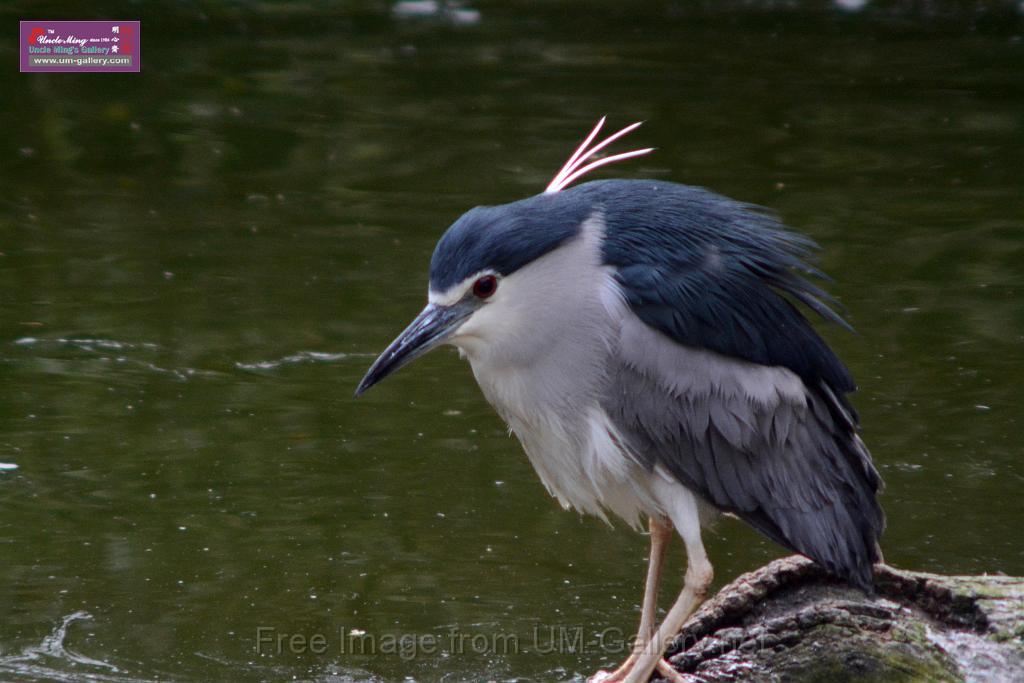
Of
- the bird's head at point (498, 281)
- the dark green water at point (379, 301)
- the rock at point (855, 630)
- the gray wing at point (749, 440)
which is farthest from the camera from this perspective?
the dark green water at point (379, 301)

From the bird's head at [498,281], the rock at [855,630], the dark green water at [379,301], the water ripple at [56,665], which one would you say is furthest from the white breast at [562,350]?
the water ripple at [56,665]

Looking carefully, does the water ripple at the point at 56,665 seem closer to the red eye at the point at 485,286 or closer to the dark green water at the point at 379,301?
the dark green water at the point at 379,301

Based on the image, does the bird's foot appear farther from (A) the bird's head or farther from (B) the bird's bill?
(B) the bird's bill

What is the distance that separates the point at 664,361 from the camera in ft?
13.9

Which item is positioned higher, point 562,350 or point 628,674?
point 562,350

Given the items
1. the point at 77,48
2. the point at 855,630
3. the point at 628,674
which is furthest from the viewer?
the point at 77,48

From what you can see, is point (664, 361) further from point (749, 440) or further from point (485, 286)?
point (485, 286)

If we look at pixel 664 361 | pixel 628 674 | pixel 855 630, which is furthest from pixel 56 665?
pixel 855 630

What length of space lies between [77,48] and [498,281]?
8355 millimetres

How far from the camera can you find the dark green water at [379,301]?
5.27m

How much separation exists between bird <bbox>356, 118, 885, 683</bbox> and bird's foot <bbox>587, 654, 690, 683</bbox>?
2cm

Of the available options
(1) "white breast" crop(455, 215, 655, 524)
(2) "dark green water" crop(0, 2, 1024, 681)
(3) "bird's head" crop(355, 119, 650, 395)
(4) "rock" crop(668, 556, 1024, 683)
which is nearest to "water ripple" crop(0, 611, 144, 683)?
(2) "dark green water" crop(0, 2, 1024, 681)

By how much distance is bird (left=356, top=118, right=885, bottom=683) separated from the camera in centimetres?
418

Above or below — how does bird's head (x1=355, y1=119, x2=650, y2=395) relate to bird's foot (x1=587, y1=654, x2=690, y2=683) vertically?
above
